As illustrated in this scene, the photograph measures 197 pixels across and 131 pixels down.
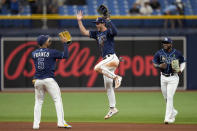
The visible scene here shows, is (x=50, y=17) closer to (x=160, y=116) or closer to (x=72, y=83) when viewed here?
(x=72, y=83)

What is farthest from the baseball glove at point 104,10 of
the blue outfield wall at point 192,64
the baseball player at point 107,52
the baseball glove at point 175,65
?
the blue outfield wall at point 192,64

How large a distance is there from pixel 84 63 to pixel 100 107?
591 cm

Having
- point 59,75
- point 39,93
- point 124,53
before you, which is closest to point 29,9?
point 59,75

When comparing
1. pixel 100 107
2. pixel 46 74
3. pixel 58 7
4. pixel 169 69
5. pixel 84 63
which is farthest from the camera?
pixel 58 7

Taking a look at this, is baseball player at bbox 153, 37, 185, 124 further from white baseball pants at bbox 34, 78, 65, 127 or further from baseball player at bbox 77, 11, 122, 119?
white baseball pants at bbox 34, 78, 65, 127

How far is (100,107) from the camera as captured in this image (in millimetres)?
14859

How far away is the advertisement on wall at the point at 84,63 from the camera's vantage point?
20.5m

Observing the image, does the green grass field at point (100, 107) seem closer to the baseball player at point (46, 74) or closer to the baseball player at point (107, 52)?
the baseball player at point (107, 52)

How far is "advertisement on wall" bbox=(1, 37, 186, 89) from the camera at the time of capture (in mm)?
20484

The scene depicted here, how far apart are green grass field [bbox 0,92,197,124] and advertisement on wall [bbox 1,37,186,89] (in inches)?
49.2

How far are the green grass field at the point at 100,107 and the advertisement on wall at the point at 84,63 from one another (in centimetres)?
125

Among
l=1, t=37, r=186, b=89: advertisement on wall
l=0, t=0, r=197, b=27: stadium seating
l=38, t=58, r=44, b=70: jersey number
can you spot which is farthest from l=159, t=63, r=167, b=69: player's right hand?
l=0, t=0, r=197, b=27: stadium seating

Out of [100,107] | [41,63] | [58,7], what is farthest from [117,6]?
[41,63]

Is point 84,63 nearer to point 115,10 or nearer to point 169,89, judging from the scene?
point 115,10
